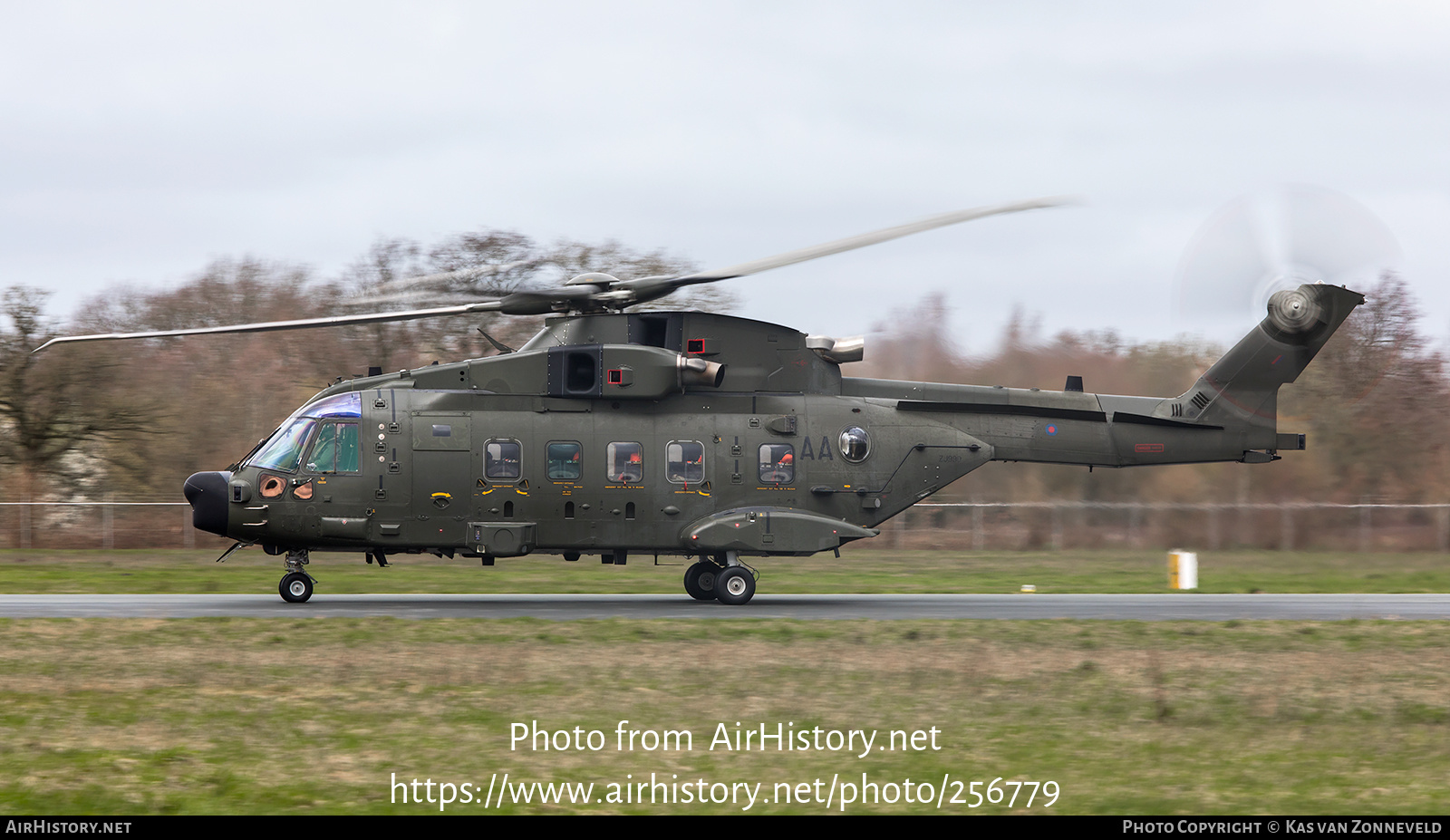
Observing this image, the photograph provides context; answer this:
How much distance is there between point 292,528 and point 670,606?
6.02 meters

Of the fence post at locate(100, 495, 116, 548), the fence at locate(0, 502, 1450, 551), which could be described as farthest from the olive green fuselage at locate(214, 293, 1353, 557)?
the fence post at locate(100, 495, 116, 548)

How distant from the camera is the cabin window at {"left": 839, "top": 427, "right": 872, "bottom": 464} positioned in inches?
821

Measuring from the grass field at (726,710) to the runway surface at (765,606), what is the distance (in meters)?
1.35

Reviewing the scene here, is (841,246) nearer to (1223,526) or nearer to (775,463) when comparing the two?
(775,463)

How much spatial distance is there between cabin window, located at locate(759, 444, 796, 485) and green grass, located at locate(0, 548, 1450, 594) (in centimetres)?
389

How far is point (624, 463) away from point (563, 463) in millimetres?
988

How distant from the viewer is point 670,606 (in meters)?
20.4

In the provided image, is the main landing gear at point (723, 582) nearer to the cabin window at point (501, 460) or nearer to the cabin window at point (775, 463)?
the cabin window at point (775, 463)

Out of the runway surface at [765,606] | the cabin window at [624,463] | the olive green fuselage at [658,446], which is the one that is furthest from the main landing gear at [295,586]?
the cabin window at [624,463]

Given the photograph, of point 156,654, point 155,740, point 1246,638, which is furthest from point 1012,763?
point 156,654

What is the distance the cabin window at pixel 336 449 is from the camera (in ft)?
64.0

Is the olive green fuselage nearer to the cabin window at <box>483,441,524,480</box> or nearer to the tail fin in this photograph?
the cabin window at <box>483,441,524,480</box>

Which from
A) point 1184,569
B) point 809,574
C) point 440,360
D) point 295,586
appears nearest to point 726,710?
point 295,586
